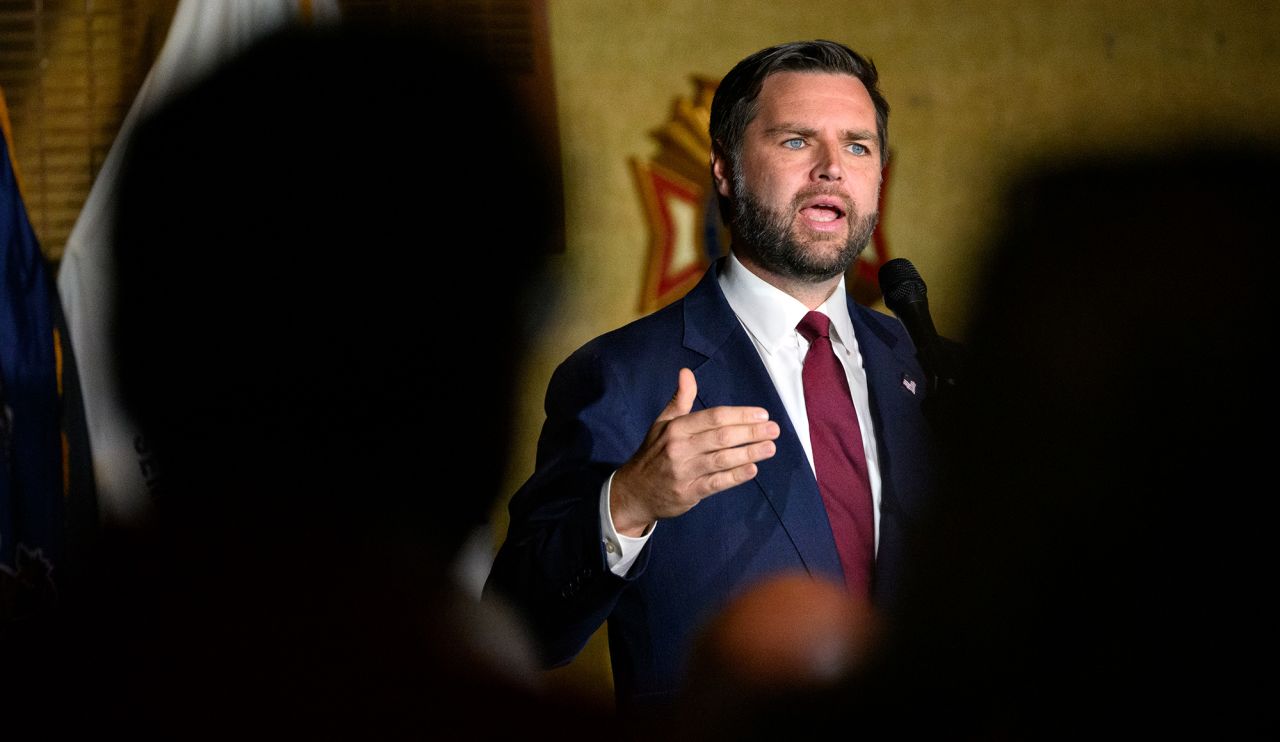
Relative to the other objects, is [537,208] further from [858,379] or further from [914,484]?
[914,484]

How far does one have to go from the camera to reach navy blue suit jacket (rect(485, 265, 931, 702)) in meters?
1.20

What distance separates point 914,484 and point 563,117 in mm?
1274

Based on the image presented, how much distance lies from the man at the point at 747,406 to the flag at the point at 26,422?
3.39ft

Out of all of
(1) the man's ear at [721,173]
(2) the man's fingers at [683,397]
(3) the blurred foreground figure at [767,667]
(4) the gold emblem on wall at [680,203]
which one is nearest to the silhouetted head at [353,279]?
(4) the gold emblem on wall at [680,203]

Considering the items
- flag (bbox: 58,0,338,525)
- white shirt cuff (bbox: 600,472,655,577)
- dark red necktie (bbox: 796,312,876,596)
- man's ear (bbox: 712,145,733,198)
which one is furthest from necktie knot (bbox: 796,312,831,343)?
flag (bbox: 58,0,338,525)

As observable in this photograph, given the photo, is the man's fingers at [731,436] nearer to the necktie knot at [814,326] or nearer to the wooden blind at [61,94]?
the necktie knot at [814,326]

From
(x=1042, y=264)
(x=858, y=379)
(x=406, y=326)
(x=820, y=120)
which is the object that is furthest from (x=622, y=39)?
(x=1042, y=264)

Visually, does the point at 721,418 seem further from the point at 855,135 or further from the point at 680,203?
the point at 680,203

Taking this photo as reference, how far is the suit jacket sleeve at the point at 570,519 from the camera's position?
1.16 meters

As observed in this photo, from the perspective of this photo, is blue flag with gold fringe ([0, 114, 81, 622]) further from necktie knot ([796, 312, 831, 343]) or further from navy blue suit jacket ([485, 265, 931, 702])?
necktie knot ([796, 312, 831, 343])

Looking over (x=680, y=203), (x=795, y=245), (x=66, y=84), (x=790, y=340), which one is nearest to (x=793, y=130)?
(x=795, y=245)

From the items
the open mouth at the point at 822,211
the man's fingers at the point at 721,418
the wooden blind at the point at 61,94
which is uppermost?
the wooden blind at the point at 61,94

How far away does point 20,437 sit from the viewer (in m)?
1.91

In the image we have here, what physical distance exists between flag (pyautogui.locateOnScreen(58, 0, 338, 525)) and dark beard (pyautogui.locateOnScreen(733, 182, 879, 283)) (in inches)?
48.8
